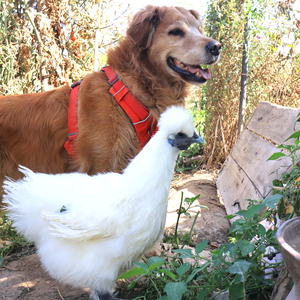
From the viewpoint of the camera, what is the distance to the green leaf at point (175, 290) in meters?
1.25

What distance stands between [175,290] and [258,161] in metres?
2.29

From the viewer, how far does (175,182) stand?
5078 millimetres

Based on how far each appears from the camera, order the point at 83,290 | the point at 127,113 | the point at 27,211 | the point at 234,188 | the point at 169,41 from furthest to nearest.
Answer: the point at 234,188, the point at 169,41, the point at 127,113, the point at 83,290, the point at 27,211

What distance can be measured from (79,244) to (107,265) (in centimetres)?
22

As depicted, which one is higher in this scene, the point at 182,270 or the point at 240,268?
the point at 240,268

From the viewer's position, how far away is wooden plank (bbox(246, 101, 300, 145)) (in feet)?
9.30

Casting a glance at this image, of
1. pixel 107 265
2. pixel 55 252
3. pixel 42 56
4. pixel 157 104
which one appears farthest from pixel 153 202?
pixel 42 56

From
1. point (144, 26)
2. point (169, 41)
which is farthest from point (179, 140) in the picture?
point (144, 26)

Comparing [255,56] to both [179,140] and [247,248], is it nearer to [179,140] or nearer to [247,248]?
[179,140]

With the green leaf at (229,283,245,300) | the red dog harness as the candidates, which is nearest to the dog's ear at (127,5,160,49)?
the red dog harness

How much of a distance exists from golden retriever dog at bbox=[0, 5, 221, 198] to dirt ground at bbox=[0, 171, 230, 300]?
2.70 feet

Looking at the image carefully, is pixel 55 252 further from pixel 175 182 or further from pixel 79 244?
pixel 175 182

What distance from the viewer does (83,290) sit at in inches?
85.3

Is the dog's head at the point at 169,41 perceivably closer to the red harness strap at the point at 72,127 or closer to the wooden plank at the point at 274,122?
the red harness strap at the point at 72,127
